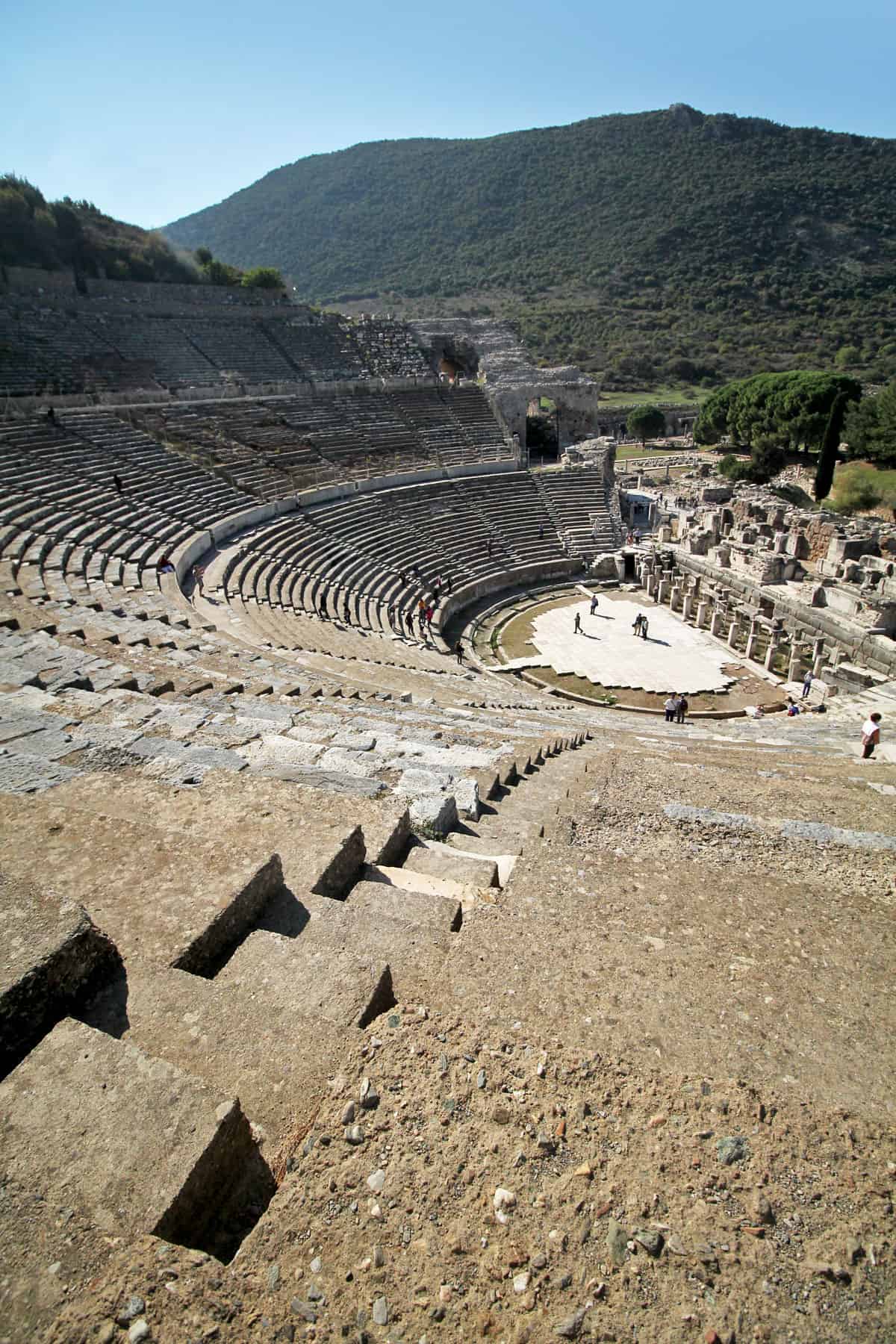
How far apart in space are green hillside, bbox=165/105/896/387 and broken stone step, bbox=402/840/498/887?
70.3 m

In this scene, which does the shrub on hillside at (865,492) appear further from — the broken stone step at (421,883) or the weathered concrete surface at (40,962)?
the weathered concrete surface at (40,962)

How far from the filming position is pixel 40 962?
2.37m

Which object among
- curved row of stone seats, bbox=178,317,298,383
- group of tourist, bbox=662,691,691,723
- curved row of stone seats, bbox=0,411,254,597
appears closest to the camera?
group of tourist, bbox=662,691,691,723

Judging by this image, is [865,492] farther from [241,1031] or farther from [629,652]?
[241,1031]

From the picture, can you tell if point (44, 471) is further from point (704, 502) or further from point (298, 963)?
point (704, 502)

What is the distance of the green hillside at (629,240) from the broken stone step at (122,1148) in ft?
238

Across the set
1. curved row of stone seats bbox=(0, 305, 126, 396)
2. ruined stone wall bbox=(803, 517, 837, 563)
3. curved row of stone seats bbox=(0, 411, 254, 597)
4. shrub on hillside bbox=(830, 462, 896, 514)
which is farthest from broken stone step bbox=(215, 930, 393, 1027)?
shrub on hillside bbox=(830, 462, 896, 514)

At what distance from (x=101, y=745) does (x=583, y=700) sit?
12942 mm

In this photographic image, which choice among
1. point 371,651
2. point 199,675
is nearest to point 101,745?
point 199,675

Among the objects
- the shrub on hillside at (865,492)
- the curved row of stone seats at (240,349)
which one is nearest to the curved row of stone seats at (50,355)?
the curved row of stone seats at (240,349)

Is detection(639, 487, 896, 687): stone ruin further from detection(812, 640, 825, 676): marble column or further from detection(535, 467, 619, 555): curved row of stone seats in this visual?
detection(535, 467, 619, 555): curved row of stone seats

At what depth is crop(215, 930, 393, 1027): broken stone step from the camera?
8.45ft

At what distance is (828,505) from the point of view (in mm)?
31875

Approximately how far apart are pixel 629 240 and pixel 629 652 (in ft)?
333
